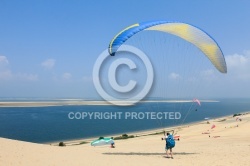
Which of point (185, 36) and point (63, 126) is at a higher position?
point (63, 126)

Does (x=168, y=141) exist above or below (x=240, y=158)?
above

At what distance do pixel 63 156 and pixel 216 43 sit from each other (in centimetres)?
838

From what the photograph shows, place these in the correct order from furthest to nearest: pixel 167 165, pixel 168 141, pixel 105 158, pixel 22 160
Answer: pixel 168 141, pixel 105 158, pixel 167 165, pixel 22 160

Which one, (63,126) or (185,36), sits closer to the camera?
(185,36)

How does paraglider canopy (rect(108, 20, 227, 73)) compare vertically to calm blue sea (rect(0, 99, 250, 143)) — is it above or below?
below

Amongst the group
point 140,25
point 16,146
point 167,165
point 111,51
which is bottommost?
point 167,165

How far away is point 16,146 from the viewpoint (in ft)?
42.0

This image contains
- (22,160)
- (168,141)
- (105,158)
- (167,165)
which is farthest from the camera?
(168,141)

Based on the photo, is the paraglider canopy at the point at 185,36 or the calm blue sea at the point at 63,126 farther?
the calm blue sea at the point at 63,126

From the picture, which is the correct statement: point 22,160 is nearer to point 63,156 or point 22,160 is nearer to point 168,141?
point 63,156

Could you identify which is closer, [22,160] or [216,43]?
[22,160]

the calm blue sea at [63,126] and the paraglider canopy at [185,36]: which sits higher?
the calm blue sea at [63,126]

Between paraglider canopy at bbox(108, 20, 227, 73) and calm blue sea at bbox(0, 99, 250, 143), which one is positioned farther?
calm blue sea at bbox(0, 99, 250, 143)

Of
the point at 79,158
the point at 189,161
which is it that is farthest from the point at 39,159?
the point at 189,161
